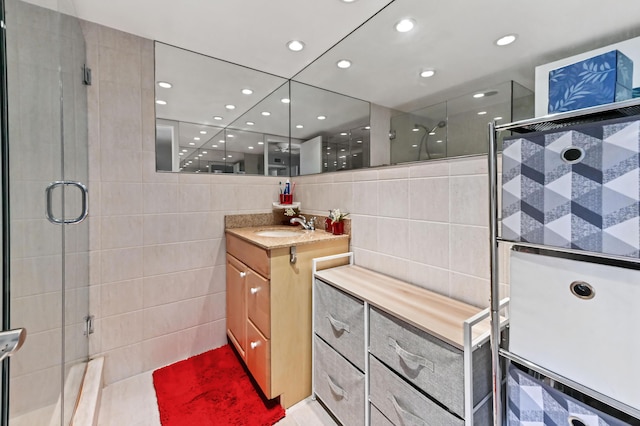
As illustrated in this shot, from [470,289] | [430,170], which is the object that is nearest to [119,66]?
[430,170]

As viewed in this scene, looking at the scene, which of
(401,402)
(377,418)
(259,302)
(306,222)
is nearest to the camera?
(401,402)

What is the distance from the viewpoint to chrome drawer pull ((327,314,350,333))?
131 cm

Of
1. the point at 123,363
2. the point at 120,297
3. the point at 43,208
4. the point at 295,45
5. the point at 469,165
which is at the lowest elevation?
the point at 123,363

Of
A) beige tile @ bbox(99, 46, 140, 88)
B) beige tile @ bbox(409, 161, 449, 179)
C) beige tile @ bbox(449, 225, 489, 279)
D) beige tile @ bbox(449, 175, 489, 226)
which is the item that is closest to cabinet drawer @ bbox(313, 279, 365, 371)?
beige tile @ bbox(449, 225, 489, 279)

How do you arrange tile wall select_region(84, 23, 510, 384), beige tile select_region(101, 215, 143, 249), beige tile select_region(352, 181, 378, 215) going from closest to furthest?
tile wall select_region(84, 23, 510, 384) → beige tile select_region(352, 181, 378, 215) → beige tile select_region(101, 215, 143, 249)

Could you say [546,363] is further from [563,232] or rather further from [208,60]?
[208,60]

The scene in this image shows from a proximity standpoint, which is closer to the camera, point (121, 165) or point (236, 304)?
point (121, 165)

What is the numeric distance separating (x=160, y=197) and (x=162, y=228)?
23cm

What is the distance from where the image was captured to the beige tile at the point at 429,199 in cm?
127

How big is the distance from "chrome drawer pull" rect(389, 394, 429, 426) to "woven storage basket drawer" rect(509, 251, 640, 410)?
1.56 ft

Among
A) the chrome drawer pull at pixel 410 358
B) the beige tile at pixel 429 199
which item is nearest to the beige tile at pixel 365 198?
the beige tile at pixel 429 199

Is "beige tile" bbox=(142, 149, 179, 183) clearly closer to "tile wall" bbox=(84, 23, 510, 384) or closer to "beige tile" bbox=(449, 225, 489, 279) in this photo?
"tile wall" bbox=(84, 23, 510, 384)

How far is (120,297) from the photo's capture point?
181cm

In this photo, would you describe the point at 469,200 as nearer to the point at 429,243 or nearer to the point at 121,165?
the point at 429,243
